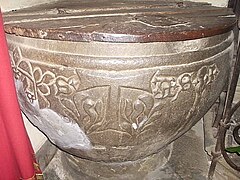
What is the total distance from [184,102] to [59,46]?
43 centimetres

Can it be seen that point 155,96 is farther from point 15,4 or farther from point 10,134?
point 15,4

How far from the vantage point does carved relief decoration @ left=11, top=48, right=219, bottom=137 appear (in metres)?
0.95

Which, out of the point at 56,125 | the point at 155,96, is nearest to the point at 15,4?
the point at 56,125

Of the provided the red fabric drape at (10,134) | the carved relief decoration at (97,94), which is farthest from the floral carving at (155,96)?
the red fabric drape at (10,134)

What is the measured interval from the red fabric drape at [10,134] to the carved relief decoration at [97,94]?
0.09 m

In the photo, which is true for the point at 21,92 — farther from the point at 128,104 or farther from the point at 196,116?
the point at 196,116

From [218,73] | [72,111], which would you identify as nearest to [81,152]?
[72,111]

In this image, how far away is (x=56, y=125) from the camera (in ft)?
3.54

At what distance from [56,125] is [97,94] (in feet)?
0.73

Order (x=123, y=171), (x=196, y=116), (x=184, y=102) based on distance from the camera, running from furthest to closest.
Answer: (x=123, y=171)
(x=196, y=116)
(x=184, y=102)

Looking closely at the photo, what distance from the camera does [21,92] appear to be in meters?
1.07

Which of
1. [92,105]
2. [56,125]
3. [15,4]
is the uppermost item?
[15,4]

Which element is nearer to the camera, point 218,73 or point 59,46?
point 59,46

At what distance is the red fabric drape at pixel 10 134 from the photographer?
2.95ft
